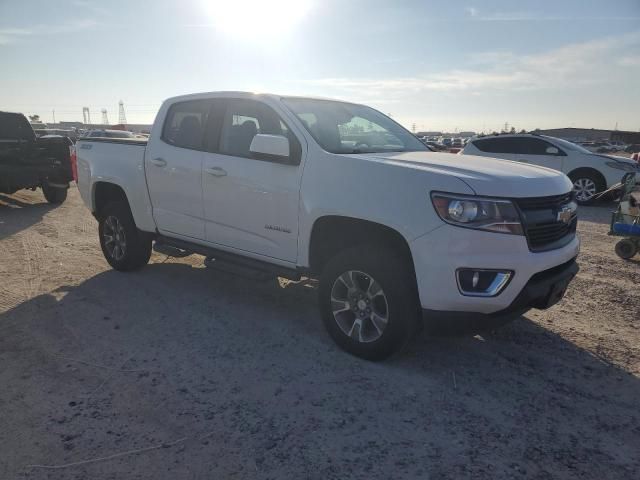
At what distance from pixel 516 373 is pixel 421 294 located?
40.5 inches

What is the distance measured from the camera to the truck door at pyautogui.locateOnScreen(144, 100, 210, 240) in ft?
15.3

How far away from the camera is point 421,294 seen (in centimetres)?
317

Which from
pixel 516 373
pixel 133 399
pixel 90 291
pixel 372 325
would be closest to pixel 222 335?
pixel 133 399

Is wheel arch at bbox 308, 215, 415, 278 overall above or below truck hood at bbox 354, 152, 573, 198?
below

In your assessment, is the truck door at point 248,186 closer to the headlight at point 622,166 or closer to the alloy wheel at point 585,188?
the alloy wheel at point 585,188

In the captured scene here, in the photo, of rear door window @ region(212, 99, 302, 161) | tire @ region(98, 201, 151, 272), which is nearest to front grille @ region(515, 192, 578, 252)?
rear door window @ region(212, 99, 302, 161)

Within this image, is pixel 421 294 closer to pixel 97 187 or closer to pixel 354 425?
pixel 354 425

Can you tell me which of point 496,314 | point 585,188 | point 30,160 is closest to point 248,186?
point 496,314

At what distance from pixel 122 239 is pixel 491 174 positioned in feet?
14.2

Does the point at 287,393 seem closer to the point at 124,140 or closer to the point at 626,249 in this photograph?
the point at 124,140

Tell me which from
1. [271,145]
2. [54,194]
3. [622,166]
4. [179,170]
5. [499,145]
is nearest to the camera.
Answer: [271,145]

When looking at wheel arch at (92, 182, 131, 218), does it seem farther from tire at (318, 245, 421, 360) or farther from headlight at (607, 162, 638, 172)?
headlight at (607, 162, 638, 172)

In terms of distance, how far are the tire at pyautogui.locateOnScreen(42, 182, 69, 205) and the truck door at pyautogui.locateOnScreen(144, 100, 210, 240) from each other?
23.5ft

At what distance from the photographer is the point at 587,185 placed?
37.8 ft
